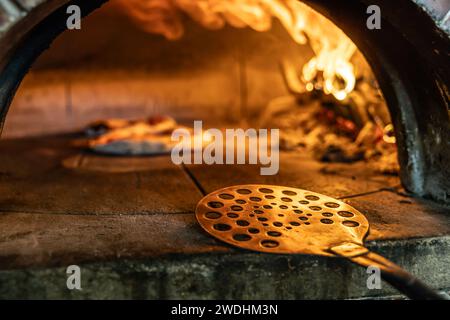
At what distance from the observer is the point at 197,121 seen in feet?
17.2

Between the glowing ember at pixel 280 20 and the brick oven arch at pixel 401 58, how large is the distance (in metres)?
0.99

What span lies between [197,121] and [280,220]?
3187 mm

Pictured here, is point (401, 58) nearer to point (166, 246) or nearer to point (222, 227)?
point (222, 227)

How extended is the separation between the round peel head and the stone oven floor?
6 centimetres

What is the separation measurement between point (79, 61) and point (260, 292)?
3816mm

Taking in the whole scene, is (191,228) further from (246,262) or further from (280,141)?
(280,141)

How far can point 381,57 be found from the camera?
2688 mm

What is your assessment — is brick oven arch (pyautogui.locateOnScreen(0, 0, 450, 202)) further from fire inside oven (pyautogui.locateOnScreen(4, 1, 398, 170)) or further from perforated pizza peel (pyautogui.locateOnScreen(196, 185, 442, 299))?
fire inside oven (pyautogui.locateOnScreen(4, 1, 398, 170))

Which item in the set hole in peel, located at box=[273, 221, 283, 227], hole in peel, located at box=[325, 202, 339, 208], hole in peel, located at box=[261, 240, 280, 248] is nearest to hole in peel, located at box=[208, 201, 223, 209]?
hole in peel, located at box=[273, 221, 283, 227]

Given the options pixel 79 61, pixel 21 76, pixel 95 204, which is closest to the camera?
pixel 21 76

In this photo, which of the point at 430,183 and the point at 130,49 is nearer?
the point at 430,183

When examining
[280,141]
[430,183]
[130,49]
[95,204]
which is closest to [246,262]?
[95,204]

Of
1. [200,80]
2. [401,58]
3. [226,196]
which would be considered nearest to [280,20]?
[200,80]

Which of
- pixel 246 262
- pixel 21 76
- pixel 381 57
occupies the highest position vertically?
pixel 381 57
